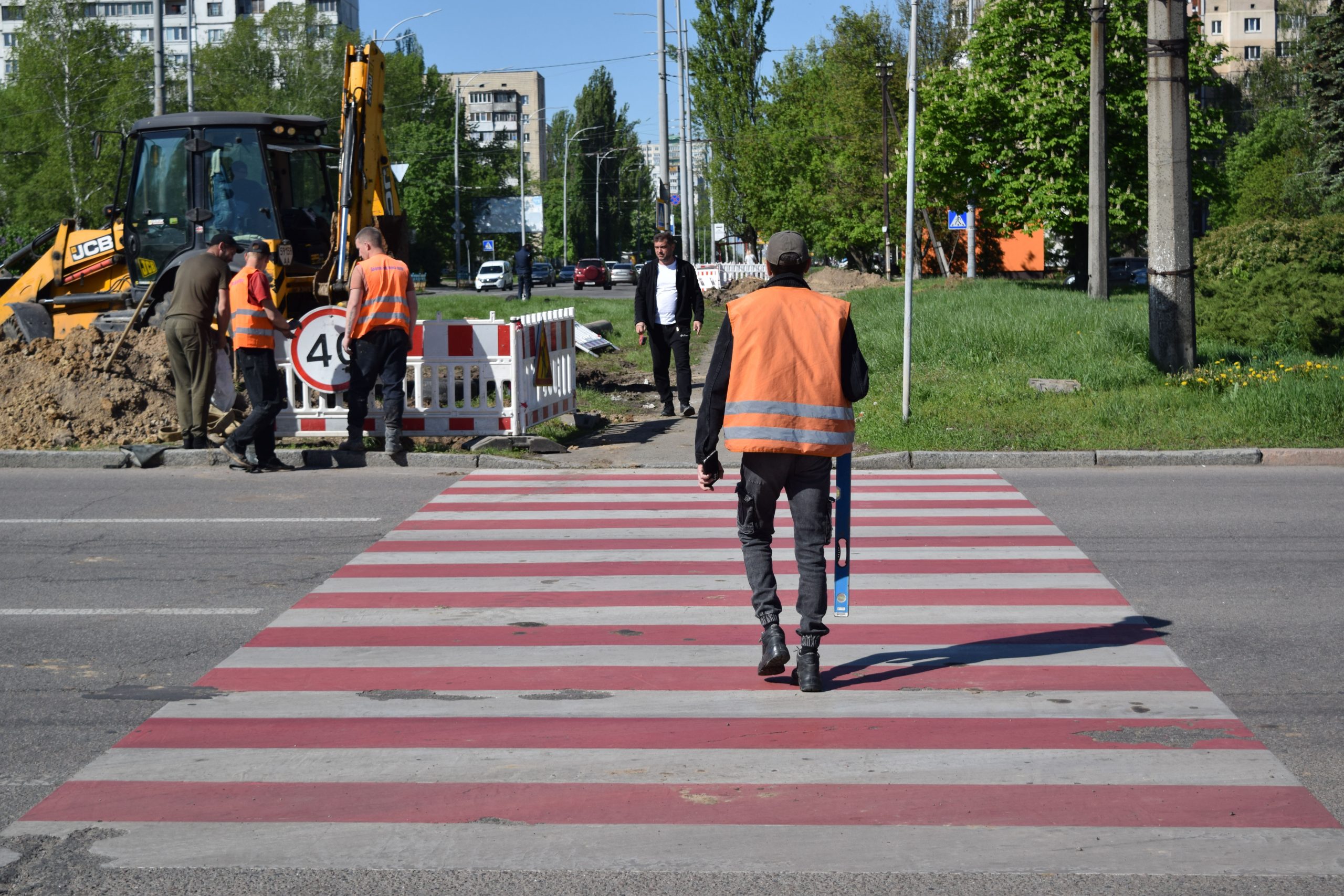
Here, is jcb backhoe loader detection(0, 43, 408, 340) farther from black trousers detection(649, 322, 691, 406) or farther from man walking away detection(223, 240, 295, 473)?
black trousers detection(649, 322, 691, 406)

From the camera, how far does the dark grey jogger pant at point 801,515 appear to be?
565 cm

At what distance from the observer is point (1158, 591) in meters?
7.52

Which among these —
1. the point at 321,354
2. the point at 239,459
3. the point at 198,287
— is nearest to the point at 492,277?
the point at 321,354

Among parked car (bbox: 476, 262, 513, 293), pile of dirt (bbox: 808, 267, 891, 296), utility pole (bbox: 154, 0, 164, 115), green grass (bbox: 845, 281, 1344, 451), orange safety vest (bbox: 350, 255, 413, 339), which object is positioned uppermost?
utility pole (bbox: 154, 0, 164, 115)

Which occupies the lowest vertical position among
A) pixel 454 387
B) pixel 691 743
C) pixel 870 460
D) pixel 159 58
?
pixel 691 743

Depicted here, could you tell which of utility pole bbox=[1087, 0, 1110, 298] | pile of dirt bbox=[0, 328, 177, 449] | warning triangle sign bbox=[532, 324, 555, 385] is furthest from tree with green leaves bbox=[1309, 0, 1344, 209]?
pile of dirt bbox=[0, 328, 177, 449]

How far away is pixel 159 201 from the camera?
16.3m

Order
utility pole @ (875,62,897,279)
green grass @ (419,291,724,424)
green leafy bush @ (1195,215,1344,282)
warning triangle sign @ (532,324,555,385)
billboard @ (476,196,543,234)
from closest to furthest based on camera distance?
warning triangle sign @ (532,324,555,385) → green grass @ (419,291,724,424) → green leafy bush @ (1195,215,1344,282) → utility pole @ (875,62,897,279) → billboard @ (476,196,543,234)

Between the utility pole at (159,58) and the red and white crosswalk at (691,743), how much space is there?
2503cm

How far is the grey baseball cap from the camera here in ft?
18.9

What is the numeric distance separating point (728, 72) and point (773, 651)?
212 feet

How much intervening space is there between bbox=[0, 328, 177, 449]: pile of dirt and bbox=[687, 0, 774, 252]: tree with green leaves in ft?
180

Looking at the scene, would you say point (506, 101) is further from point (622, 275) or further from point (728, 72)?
point (728, 72)

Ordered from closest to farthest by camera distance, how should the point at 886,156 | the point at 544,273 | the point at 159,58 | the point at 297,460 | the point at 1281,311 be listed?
the point at 297,460 < the point at 1281,311 < the point at 159,58 < the point at 886,156 < the point at 544,273
